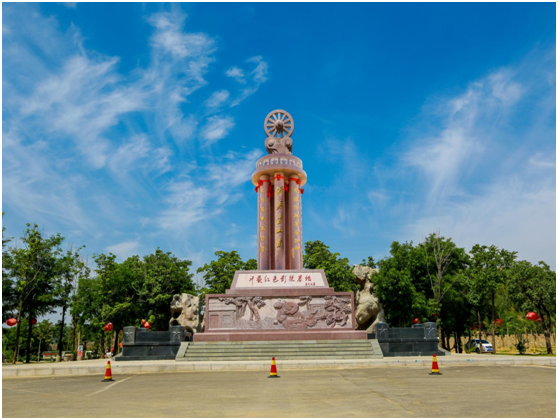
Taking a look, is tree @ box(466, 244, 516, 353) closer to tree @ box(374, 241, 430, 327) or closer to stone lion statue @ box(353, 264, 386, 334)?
tree @ box(374, 241, 430, 327)

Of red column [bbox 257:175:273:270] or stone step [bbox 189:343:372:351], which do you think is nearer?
stone step [bbox 189:343:372:351]

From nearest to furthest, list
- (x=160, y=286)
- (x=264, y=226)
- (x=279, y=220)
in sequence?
(x=279, y=220), (x=264, y=226), (x=160, y=286)

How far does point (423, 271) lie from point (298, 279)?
1308 centimetres

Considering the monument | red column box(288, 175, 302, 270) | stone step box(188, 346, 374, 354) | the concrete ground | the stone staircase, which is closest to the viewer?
the concrete ground

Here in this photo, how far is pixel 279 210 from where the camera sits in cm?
2547

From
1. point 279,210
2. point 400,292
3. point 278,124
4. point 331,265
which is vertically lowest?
point 400,292

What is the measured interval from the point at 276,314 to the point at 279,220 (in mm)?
6272

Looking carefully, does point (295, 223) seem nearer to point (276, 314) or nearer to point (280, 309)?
point (280, 309)

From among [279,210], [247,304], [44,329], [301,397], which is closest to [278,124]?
[279,210]

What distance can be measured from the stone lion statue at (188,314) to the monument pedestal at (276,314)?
10.2ft

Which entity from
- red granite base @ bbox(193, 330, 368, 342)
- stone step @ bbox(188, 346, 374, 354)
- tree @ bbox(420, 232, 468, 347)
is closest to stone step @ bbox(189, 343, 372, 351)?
stone step @ bbox(188, 346, 374, 354)

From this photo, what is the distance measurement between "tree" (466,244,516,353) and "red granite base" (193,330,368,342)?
1219 centimetres

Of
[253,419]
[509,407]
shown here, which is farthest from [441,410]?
[253,419]

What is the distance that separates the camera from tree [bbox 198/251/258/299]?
3452 cm
